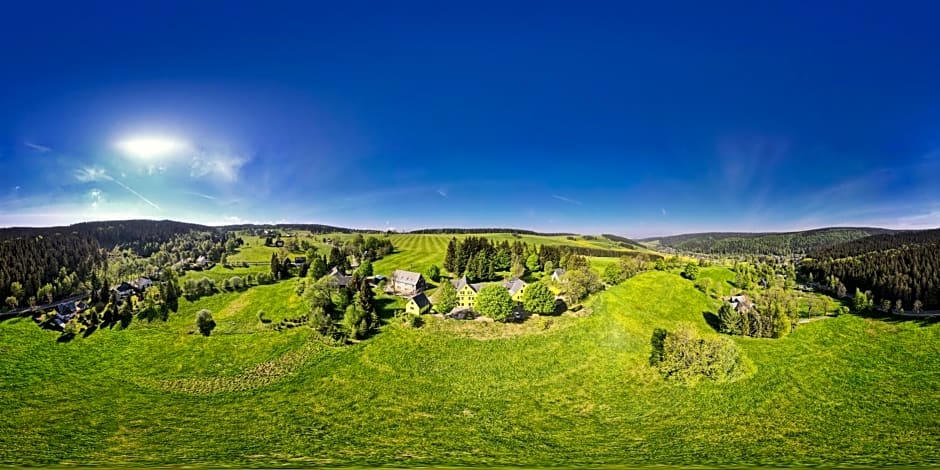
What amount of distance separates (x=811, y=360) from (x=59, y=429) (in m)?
55.1

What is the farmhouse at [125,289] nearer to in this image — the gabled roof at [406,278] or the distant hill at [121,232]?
the distant hill at [121,232]

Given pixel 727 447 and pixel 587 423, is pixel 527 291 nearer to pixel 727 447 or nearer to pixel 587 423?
pixel 587 423

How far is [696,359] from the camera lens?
92.9 feet

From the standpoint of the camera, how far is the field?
18.6m

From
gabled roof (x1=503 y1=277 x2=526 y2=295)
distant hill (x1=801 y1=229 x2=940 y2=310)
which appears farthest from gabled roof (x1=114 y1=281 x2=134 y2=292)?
distant hill (x1=801 y1=229 x2=940 y2=310)

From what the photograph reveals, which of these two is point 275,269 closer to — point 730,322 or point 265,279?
point 265,279

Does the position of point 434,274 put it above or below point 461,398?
above

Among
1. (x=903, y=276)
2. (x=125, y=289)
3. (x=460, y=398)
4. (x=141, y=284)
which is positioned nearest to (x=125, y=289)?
(x=125, y=289)

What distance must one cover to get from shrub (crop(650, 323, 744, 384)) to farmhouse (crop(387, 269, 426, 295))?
3478 cm

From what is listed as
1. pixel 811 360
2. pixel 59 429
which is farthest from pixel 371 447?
pixel 811 360

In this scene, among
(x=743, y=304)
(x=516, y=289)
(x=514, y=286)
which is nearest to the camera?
(x=743, y=304)

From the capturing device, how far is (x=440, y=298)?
46219 mm

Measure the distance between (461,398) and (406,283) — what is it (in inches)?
1295

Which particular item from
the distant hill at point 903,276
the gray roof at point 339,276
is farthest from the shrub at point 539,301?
the distant hill at point 903,276
